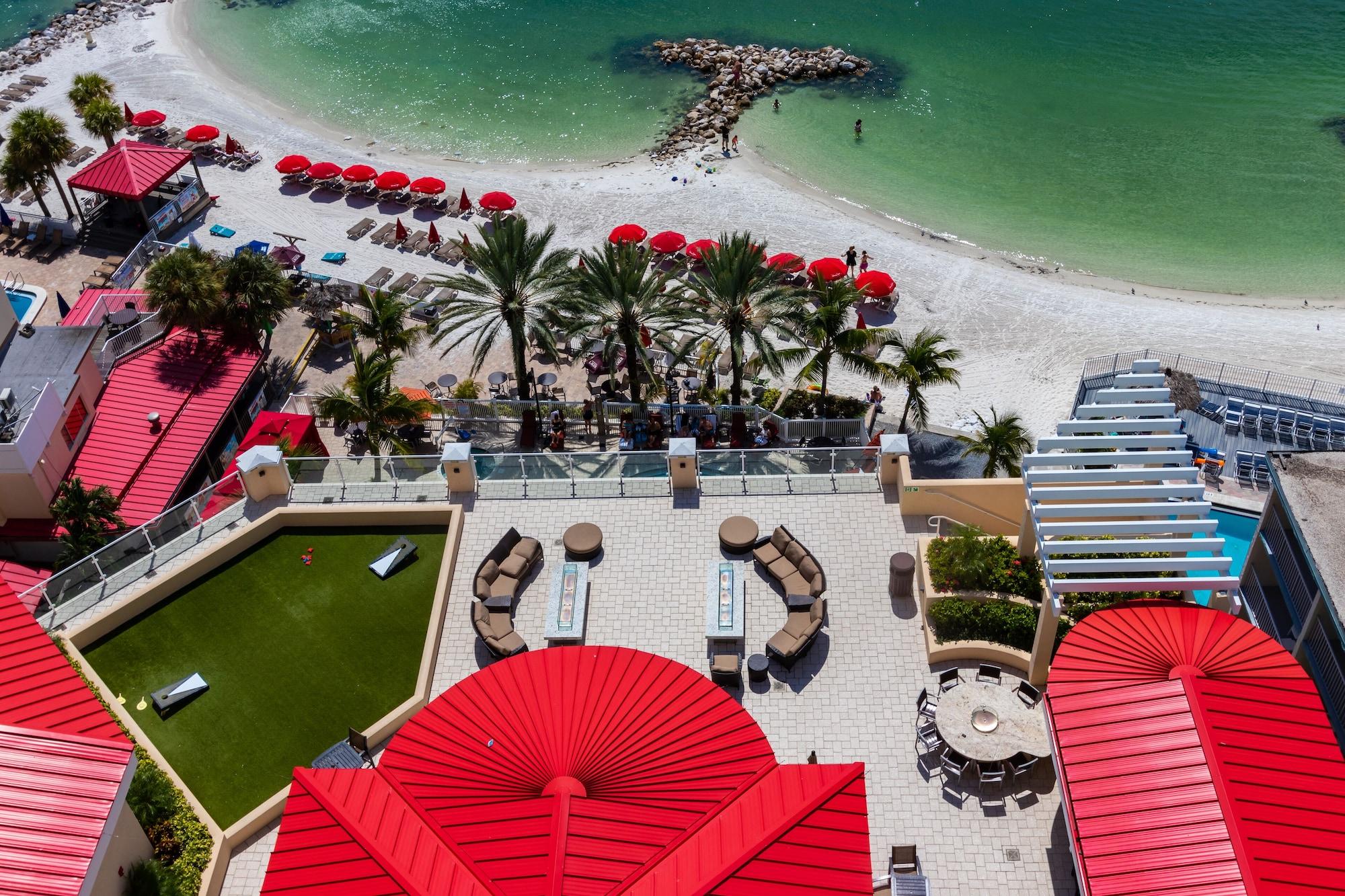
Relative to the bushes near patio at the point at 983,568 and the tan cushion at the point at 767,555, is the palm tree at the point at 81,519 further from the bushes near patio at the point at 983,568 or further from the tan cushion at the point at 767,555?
the bushes near patio at the point at 983,568

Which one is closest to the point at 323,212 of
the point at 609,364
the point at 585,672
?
the point at 609,364

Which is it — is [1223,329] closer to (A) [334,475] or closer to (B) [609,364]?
(B) [609,364]

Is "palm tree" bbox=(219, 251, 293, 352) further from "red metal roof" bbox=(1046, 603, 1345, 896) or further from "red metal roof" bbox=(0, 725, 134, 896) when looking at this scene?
"red metal roof" bbox=(1046, 603, 1345, 896)

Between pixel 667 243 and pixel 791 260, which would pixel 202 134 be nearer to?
pixel 667 243

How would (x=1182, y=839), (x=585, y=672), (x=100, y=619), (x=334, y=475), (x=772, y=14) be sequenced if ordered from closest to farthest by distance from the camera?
1. (x=1182, y=839)
2. (x=585, y=672)
3. (x=100, y=619)
4. (x=334, y=475)
5. (x=772, y=14)

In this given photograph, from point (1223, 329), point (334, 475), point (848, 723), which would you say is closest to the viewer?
point (848, 723)

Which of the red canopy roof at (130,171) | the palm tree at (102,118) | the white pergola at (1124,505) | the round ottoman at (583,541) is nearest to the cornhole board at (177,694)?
the round ottoman at (583,541)
